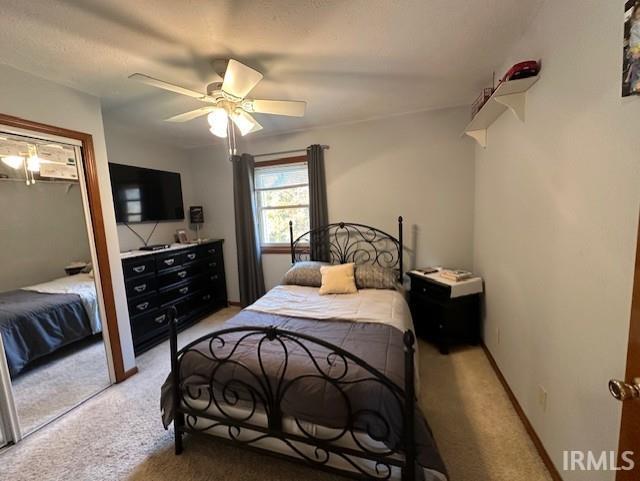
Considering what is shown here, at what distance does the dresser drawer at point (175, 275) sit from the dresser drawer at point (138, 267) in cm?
17

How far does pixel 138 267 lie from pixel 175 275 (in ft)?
1.71

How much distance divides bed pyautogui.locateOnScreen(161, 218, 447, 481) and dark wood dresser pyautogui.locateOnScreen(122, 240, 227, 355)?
155cm

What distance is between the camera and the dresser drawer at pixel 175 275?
10.2ft

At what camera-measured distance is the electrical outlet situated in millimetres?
1500

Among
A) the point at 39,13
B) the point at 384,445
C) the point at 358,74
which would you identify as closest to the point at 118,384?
the point at 384,445

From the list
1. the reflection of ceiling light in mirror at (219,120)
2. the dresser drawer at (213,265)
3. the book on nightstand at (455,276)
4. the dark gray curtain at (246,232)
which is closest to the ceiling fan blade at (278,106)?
the reflection of ceiling light in mirror at (219,120)

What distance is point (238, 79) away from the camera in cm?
163

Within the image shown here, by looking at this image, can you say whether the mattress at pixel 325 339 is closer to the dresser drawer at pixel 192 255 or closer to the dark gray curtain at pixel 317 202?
the dark gray curtain at pixel 317 202

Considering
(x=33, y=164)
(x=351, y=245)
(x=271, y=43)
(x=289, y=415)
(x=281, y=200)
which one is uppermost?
(x=271, y=43)

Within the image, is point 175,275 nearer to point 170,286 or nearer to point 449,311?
point 170,286

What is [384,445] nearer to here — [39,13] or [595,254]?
[595,254]

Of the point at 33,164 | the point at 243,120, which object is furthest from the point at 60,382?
the point at 243,120

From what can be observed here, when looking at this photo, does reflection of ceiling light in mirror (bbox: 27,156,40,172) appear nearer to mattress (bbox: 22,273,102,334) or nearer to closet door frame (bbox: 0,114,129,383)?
closet door frame (bbox: 0,114,129,383)

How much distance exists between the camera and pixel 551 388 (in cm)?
144
